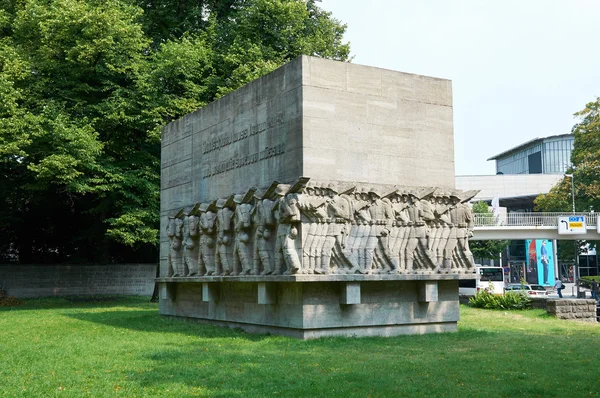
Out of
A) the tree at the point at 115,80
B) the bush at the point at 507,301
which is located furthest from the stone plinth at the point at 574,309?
the tree at the point at 115,80

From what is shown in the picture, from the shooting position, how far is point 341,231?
54.0ft

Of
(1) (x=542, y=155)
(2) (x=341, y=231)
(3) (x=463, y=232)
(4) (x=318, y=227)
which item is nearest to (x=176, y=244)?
(4) (x=318, y=227)

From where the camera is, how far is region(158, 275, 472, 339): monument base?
16328mm

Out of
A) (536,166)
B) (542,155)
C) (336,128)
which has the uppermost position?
(542,155)

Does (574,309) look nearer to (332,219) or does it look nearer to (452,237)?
(452,237)

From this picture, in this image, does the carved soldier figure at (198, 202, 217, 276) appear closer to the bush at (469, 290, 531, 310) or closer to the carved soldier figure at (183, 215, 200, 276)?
the carved soldier figure at (183, 215, 200, 276)

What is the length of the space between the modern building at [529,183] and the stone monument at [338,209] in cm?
6321

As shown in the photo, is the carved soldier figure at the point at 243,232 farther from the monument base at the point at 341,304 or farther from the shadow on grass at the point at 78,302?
the shadow on grass at the point at 78,302

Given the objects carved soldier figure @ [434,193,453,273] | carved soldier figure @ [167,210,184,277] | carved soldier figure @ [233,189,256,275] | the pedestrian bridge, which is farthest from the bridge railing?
carved soldier figure @ [233,189,256,275]

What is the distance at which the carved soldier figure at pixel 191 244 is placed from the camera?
2111 centimetres

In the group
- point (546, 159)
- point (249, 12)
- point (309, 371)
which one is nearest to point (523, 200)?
point (546, 159)

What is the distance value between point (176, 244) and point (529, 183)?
69934 mm

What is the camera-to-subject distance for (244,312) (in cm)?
1884

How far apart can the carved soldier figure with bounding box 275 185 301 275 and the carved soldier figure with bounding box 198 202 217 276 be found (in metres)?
3.82
